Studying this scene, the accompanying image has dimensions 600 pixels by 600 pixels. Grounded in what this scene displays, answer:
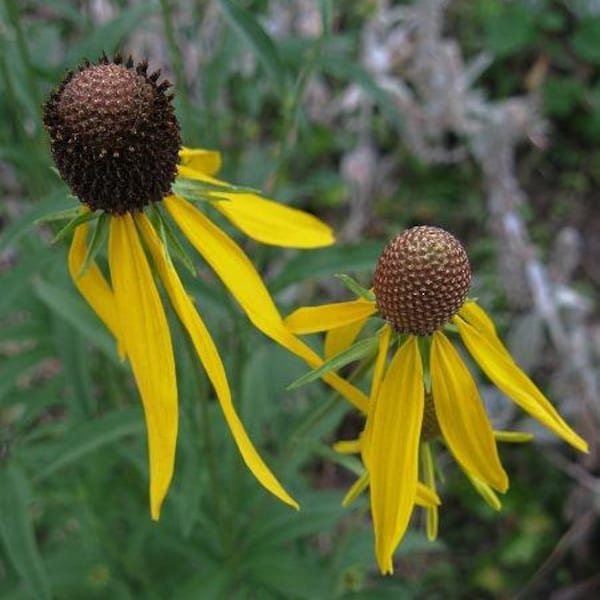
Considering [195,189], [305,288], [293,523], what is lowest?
[305,288]

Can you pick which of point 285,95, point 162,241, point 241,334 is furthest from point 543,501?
point 162,241

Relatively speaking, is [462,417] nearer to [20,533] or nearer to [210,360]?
[210,360]

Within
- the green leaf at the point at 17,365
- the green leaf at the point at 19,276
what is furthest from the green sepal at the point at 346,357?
the green leaf at the point at 17,365

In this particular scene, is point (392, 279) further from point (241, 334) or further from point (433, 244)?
point (241, 334)

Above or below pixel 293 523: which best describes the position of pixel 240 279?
above

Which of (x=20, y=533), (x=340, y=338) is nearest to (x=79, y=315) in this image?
(x=20, y=533)

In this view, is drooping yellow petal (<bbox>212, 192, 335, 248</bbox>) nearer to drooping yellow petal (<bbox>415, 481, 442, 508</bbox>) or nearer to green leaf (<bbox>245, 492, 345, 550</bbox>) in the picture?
drooping yellow petal (<bbox>415, 481, 442, 508</bbox>)

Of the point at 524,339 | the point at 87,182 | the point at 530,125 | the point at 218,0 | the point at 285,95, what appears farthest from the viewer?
the point at 530,125

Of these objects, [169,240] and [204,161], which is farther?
[204,161]
